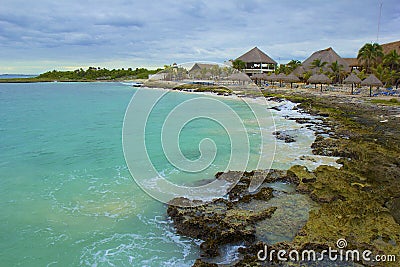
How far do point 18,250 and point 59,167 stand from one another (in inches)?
240

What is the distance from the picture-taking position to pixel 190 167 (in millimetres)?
11945

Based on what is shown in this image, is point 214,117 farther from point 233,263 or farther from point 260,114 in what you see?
point 233,263

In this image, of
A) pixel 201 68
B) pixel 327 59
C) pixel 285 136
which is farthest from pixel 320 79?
pixel 285 136

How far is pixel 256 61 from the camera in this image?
2314 inches

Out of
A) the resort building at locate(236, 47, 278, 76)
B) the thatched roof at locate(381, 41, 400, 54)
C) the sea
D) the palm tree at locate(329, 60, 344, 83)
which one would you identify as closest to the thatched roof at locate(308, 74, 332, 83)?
the palm tree at locate(329, 60, 344, 83)

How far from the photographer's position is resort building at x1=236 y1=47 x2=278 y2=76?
58906 millimetres

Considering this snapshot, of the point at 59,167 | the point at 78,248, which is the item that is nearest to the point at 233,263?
the point at 78,248

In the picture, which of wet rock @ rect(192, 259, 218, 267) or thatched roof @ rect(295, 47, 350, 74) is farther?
thatched roof @ rect(295, 47, 350, 74)

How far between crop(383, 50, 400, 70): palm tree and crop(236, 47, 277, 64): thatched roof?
2387 cm

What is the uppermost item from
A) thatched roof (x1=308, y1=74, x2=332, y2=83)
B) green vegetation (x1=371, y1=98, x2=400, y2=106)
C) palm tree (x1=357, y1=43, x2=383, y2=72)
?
palm tree (x1=357, y1=43, x2=383, y2=72)

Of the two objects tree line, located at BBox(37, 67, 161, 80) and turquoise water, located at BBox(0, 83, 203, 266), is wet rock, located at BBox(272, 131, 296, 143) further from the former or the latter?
tree line, located at BBox(37, 67, 161, 80)

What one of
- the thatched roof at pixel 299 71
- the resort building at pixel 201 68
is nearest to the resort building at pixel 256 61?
the thatched roof at pixel 299 71

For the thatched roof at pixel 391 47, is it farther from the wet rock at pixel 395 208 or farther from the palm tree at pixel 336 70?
the wet rock at pixel 395 208

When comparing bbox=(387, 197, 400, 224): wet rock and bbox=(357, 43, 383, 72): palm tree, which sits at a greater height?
bbox=(357, 43, 383, 72): palm tree
